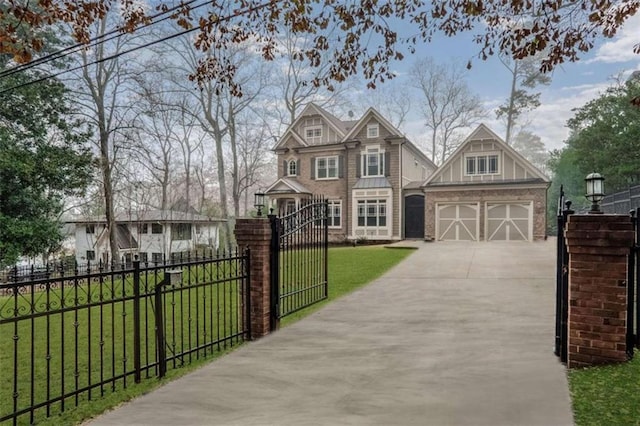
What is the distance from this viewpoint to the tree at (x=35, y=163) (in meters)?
16.1

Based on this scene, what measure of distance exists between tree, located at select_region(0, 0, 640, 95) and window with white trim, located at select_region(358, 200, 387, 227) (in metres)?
17.4

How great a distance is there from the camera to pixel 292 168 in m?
26.3

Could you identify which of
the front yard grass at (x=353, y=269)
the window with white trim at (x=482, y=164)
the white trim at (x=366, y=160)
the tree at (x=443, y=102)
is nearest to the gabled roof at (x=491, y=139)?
the window with white trim at (x=482, y=164)

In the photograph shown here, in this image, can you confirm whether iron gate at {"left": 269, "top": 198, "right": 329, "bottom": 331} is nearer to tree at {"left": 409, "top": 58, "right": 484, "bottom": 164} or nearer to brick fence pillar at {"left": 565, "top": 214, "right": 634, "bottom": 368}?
brick fence pillar at {"left": 565, "top": 214, "right": 634, "bottom": 368}

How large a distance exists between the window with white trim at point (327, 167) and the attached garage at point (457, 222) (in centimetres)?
656

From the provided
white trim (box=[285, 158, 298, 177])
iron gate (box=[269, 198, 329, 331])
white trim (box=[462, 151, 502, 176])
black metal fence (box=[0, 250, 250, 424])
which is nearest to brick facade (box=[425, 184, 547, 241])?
white trim (box=[462, 151, 502, 176])

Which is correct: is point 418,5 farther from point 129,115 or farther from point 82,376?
point 129,115

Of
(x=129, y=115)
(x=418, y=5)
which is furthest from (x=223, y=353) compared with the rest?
(x=129, y=115)

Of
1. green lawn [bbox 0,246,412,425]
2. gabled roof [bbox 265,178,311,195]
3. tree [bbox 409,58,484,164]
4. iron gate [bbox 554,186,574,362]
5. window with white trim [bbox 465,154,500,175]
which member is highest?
tree [bbox 409,58,484,164]

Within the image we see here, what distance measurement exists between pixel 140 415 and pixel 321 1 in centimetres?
529

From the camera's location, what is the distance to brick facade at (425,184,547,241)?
20.5 metres

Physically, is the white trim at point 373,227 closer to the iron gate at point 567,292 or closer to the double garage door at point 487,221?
the double garage door at point 487,221

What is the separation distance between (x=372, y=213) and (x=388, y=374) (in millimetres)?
20104

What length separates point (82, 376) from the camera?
4.96 meters
